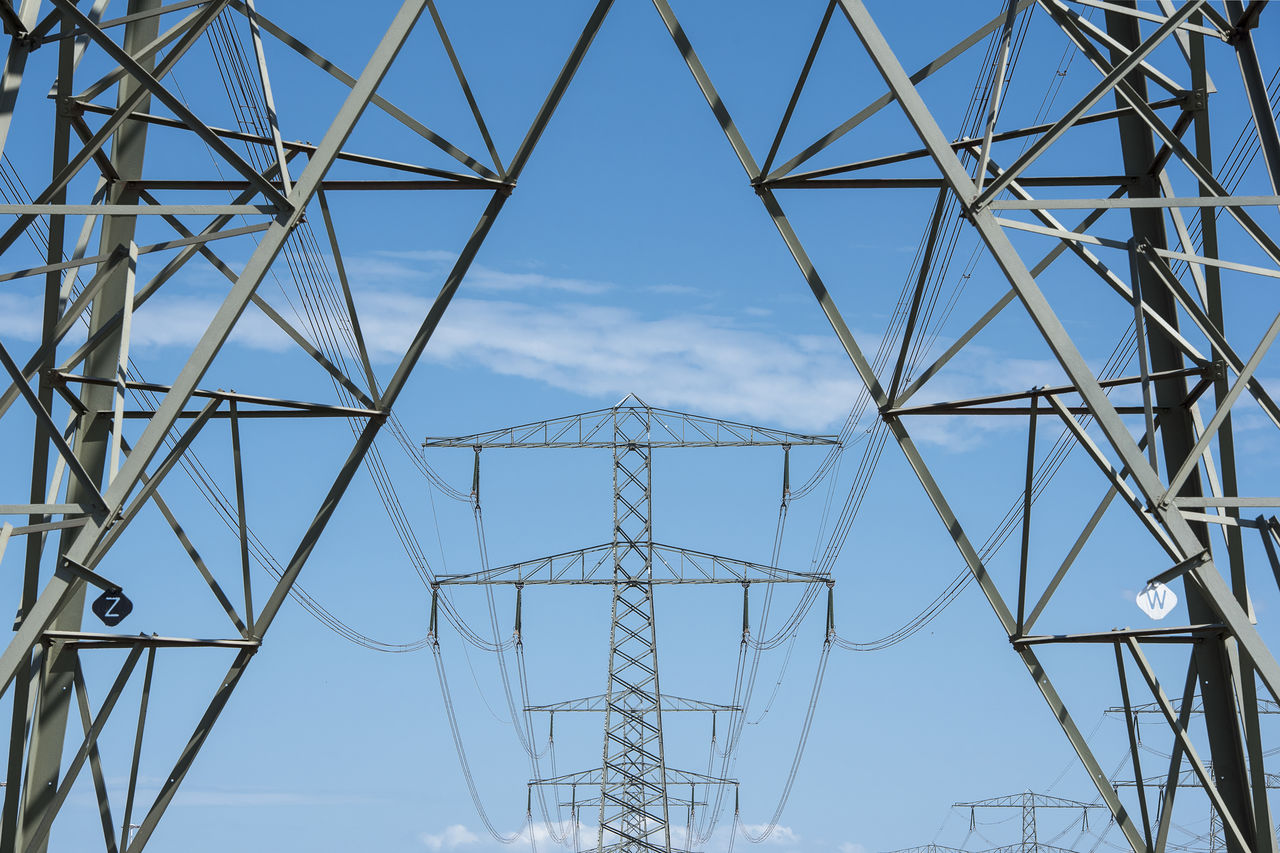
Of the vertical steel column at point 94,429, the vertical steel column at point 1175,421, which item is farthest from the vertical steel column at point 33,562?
the vertical steel column at point 1175,421

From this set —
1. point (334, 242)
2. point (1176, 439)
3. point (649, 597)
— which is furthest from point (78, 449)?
point (649, 597)

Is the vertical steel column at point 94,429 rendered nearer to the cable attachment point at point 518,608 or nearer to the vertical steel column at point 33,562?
the vertical steel column at point 33,562

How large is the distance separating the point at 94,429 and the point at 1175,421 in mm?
12734

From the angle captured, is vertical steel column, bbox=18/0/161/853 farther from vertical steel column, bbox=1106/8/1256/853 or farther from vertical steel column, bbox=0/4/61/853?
vertical steel column, bbox=1106/8/1256/853

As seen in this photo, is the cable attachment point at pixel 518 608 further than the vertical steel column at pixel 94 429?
Yes

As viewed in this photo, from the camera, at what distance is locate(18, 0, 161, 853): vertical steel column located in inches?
628

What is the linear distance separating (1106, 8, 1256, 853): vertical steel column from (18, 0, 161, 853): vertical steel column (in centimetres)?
1146

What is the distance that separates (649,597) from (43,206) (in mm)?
31110

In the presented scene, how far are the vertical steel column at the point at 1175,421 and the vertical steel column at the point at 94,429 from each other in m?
11.5

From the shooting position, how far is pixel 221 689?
53.2 ft

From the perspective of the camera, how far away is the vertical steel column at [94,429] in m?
16.0

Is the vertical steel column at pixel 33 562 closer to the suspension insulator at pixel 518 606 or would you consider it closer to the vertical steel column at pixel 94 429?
the vertical steel column at pixel 94 429

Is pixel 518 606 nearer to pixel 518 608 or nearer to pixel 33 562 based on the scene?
pixel 518 608

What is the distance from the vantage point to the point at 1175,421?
16953mm
